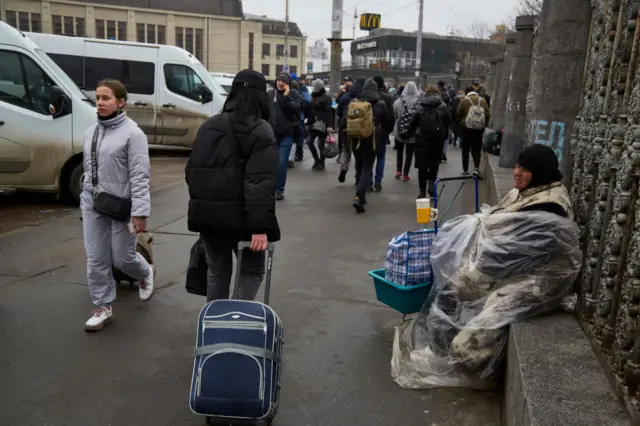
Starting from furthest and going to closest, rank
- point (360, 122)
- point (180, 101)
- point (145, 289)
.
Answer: point (180, 101) < point (360, 122) < point (145, 289)

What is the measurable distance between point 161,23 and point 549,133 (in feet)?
212

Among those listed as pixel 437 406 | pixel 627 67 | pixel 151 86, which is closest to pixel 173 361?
pixel 437 406

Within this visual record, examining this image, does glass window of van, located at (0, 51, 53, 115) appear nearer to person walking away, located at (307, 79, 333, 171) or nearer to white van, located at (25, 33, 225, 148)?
white van, located at (25, 33, 225, 148)

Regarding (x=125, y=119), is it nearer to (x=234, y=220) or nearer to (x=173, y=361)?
(x=234, y=220)

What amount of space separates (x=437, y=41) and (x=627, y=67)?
78.0 metres

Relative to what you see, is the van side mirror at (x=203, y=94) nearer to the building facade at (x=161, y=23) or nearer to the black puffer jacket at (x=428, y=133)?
the black puffer jacket at (x=428, y=133)

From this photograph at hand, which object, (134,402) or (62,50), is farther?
(62,50)

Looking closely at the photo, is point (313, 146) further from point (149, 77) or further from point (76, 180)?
point (76, 180)

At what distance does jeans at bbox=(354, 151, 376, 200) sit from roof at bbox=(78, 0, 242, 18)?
60996 mm

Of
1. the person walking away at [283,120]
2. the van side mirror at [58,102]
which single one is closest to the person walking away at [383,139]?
the person walking away at [283,120]

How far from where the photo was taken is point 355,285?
5.25m

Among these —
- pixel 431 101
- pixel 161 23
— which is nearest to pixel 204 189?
pixel 431 101

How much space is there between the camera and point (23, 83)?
757cm

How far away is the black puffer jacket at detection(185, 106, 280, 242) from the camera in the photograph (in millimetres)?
3217
